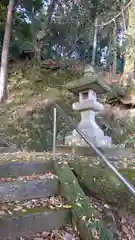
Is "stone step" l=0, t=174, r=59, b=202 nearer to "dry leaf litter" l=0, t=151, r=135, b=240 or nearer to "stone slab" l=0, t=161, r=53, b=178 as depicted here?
"dry leaf litter" l=0, t=151, r=135, b=240

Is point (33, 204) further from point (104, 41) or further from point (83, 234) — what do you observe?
point (104, 41)

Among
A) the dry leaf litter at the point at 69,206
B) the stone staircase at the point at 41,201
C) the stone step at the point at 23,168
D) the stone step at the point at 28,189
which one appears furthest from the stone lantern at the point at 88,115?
the dry leaf litter at the point at 69,206

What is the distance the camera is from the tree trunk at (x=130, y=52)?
9672mm

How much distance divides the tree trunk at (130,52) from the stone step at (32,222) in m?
8.06

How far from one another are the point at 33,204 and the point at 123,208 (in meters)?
1.00

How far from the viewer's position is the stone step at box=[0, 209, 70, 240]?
8.15 ft

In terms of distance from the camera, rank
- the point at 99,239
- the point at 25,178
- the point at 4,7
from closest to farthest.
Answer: the point at 99,239, the point at 25,178, the point at 4,7

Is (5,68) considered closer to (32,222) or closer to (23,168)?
(23,168)

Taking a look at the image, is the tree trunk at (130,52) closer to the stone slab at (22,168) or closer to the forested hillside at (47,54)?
the forested hillside at (47,54)

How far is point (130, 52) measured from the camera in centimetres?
1002

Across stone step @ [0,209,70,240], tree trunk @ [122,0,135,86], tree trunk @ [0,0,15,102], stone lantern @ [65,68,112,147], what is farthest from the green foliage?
stone step @ [0,209,70,240]

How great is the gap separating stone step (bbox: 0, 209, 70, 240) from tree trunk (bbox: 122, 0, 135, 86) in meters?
8.06

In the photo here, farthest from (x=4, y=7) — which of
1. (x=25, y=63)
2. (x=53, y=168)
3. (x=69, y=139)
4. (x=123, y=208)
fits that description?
(x=123, y=208)

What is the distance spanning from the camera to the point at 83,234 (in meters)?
2.57
